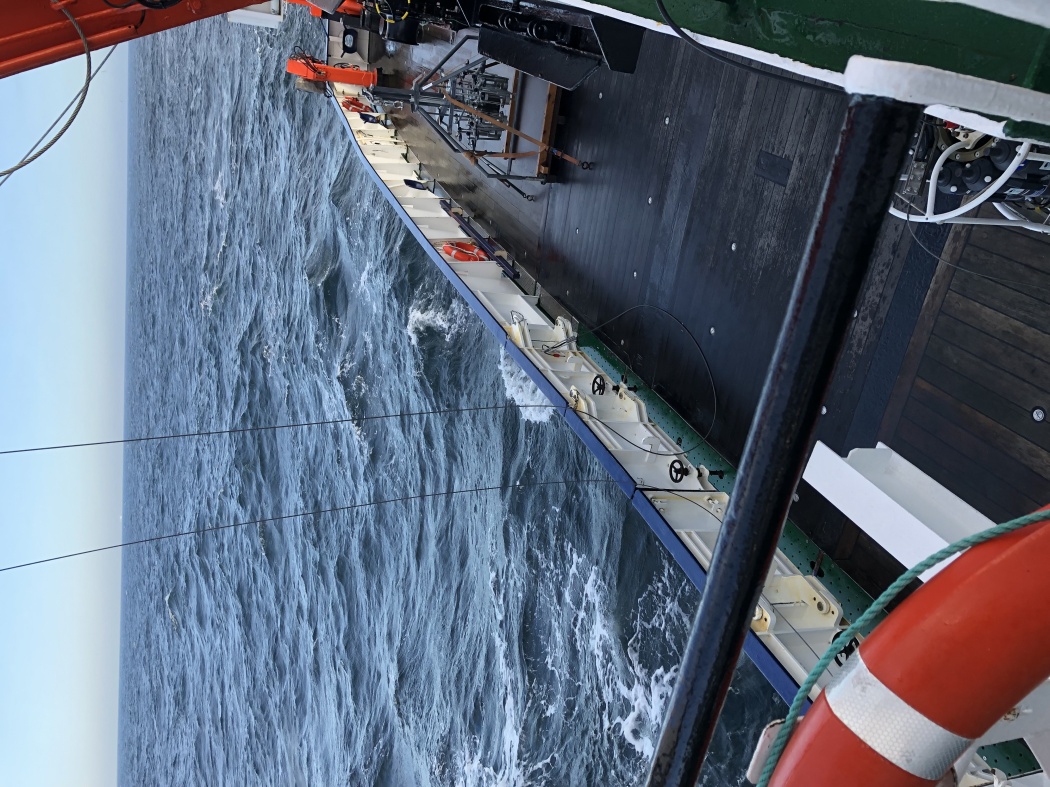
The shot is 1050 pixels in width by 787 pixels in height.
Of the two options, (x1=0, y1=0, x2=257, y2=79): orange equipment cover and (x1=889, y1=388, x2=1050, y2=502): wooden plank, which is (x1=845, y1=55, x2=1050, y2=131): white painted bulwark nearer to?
(x1=889, y1=388, x2=1050, y2=502): wooden plank

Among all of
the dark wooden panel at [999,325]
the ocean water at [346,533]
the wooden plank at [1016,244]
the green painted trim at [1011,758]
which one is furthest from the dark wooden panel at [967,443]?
the ocean water at [346,533]

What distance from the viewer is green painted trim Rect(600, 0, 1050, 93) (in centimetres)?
159

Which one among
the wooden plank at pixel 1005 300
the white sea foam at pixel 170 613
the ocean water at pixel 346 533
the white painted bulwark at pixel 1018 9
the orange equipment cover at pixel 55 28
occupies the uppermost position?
the white painted bulwark at pixel 1018 9

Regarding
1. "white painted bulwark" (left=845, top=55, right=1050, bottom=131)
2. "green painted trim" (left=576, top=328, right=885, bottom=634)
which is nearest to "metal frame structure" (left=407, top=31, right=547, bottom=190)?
"green painted trim" (left=576, top=328, right=885, bottom=634)

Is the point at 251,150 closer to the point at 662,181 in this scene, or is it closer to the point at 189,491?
the point at 189,491

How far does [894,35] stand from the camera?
1749 mm

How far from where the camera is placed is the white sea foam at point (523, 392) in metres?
8.65

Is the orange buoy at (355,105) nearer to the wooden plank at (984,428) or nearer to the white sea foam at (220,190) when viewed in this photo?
the white sea foam at (220,190)

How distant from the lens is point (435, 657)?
30.8 feet

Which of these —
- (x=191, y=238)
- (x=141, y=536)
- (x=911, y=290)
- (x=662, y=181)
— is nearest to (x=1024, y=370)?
(x=911, y=290)

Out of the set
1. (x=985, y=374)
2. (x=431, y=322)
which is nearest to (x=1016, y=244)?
(x=985, y=374)

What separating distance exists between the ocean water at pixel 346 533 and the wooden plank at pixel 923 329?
2.39 metres

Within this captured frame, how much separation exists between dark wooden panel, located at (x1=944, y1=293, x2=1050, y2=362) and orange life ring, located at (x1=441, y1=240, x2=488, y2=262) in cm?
578

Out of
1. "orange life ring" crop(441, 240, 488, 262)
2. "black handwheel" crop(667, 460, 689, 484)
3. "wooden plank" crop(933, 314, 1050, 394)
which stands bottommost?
"black handwheel" crop(667, 460, 689, 484)
